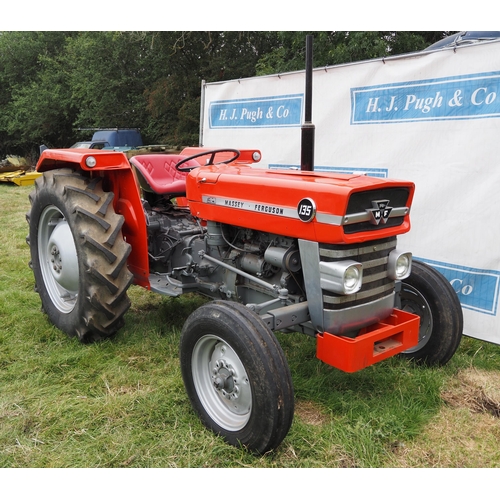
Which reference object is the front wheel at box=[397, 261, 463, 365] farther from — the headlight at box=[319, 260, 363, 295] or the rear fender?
the rear fender

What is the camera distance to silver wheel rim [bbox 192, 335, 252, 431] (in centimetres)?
235

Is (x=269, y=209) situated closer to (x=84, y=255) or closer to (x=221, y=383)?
(x=221, y=383)

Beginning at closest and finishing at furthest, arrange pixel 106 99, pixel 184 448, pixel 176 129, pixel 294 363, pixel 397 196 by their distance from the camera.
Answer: pixel 184 448, pixel 397 196, pixel 294 363, pixel 176 129, pixel 106 99

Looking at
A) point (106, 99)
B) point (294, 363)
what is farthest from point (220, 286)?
point (106, 99)

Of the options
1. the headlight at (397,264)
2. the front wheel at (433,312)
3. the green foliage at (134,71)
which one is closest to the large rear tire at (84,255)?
the headlight at (397,264)

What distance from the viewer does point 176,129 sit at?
51.9 feet

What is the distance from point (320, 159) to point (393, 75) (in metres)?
1.03

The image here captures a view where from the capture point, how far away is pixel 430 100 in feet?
12.5

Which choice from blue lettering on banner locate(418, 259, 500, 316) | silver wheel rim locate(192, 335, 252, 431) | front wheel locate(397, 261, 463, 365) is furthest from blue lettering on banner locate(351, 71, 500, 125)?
silver wheel rim locate(192, 335, 252, 431)

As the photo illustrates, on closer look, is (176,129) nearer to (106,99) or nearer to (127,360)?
(106,99)

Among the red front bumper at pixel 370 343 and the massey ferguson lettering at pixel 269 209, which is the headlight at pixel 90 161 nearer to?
the massey ferguson lettering at pixel 269 209

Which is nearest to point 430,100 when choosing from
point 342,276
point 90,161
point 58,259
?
point 342,276

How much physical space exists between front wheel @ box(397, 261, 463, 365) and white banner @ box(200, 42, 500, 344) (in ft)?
2.59

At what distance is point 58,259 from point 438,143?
120 inches
